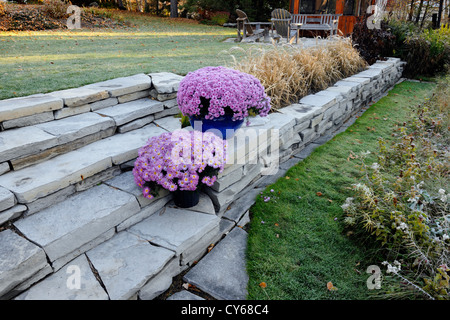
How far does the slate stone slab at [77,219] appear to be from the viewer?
1.65m

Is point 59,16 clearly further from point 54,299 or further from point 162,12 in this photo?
point 54,299

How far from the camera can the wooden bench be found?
889 centimetres

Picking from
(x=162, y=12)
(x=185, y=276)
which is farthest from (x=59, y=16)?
(x=185, y=276)

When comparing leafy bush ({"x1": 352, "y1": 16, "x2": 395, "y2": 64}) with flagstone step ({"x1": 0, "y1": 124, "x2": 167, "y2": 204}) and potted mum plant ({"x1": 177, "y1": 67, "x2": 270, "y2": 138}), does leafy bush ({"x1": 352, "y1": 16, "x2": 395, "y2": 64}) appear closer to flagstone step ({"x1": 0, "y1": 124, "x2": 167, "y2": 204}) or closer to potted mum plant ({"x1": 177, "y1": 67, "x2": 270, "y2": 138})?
potted mum plant ({"x1": 177, "y1": 67, "x2": 270, "y2": 138})

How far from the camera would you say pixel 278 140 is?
9.82 feet

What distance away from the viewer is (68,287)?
61.7 inches

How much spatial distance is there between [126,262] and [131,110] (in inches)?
58.0

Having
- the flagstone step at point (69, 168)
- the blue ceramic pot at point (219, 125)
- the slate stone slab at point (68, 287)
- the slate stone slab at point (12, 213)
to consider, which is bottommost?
the slate stone slab at point (68, 287)

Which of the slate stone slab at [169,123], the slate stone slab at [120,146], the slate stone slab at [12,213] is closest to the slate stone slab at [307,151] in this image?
the slate stone slab at [169,123]

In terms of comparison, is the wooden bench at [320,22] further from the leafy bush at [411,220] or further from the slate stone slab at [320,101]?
the leafy bush at [411,220]

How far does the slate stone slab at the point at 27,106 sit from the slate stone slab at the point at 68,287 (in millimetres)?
1248

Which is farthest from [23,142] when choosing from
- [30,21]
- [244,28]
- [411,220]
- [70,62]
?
[30,21]

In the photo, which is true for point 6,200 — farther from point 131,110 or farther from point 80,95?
point 131,110

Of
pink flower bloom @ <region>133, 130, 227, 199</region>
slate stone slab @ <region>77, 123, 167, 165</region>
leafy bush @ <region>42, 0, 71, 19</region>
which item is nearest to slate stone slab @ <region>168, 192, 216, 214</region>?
pink flower bloom @ <region>133, 130, 227, 199</region>
